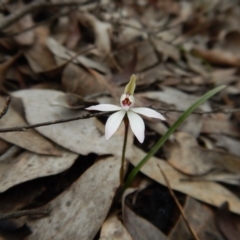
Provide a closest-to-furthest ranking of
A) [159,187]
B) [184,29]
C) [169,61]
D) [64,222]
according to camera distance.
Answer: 1. [64,222]
2. [159,187]
3. [169,61]
4. [184,29]

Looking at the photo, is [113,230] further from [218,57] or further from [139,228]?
[218,57]

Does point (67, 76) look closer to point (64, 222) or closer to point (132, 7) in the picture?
point (64, 222)

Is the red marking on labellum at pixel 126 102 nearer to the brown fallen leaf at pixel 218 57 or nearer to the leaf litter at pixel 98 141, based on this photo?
the leaf litter at pixel 98 141

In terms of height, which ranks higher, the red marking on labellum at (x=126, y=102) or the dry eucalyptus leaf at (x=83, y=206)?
the red marking on labellum at (x=126, y=102)

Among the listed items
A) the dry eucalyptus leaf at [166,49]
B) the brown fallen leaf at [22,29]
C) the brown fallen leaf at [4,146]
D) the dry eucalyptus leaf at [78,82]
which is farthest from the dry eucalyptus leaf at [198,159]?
the dry eucalyptus leaf at [166,49]

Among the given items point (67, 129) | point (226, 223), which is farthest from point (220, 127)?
point (67, 129)

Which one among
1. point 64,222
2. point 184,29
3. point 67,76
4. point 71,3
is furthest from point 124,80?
point 184,29

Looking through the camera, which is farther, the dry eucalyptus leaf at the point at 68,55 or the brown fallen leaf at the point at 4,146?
the dry eucalyptus leaf at the point at 68,55

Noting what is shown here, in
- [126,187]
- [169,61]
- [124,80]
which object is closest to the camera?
[126,187]
